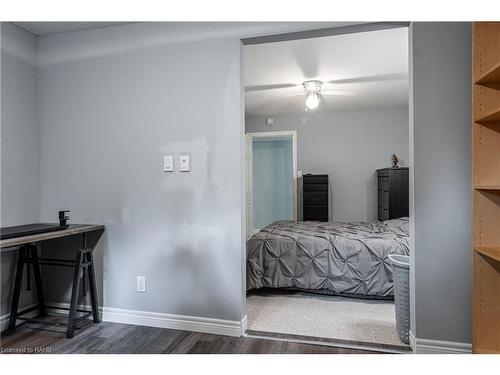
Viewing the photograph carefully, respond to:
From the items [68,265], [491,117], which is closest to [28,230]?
[68,265]

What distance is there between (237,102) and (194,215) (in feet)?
2.71

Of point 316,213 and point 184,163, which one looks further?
point 316,213

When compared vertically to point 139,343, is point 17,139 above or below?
above

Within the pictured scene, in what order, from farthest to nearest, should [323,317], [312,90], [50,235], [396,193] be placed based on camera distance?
[396,193]
[312,90]
[323,317]
[50,235]

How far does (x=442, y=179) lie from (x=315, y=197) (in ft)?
11.2

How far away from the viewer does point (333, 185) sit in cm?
538

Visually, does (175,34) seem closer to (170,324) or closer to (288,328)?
(170,324)

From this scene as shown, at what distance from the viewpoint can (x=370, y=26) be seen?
74.4 inches

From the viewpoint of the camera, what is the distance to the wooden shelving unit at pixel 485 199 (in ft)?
4.84

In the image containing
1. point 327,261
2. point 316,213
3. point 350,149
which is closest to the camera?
point 327,261

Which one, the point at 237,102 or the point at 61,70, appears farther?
the point at 61,70

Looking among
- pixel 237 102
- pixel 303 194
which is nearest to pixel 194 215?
pixel 237 102

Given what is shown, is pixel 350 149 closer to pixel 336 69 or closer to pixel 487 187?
pixel 336 69

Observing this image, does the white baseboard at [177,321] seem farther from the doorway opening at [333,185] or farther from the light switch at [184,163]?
the light switch at [184,163]
